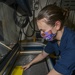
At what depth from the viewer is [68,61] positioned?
880 millimetres

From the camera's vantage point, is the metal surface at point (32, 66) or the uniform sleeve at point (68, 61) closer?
the uniform sleeve at point (68, 61)

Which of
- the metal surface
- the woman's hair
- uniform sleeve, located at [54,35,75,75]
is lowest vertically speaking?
the metal surface

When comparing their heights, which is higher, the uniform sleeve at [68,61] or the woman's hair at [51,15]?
the woman's hair at [51,15]

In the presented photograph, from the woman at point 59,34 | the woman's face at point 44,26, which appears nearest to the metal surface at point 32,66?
the woman at point 59,34

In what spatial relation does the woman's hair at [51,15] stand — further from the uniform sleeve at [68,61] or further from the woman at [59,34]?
→ the uniform sleeve at [68,61]

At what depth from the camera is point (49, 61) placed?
1.29 metres

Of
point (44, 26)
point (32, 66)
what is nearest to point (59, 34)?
point (44, 26)

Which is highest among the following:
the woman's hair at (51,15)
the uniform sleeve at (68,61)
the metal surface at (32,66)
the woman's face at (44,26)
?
the woman's hair at (51,15)

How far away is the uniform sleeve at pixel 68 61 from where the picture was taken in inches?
34.7

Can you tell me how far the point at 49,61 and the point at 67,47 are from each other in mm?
404

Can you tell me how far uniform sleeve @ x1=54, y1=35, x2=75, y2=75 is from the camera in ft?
2.89

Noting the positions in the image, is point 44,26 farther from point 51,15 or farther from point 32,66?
point 32,66

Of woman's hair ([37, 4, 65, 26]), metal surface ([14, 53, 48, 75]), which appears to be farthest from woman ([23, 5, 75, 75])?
metal surface ([14, 53, 48, 75])

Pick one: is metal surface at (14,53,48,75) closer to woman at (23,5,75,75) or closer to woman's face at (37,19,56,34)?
woman at (23,5,75,75)
